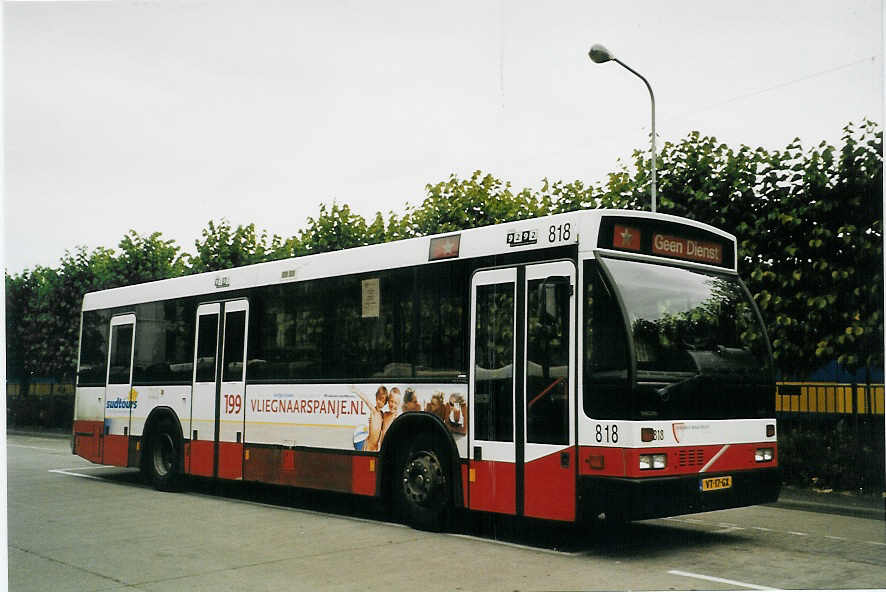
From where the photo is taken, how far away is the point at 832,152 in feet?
40.2

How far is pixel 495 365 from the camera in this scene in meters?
8.80

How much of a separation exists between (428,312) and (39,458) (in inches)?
530

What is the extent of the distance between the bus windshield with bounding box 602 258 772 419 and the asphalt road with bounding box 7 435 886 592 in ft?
4.39

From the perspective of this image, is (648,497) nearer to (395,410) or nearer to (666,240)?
(666,240)

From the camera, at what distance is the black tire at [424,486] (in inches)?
367

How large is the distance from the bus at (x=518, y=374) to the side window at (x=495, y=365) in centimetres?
2

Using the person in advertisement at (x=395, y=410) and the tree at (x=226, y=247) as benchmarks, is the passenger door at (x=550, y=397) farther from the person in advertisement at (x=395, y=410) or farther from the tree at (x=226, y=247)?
the tree at (x=226, y=247)

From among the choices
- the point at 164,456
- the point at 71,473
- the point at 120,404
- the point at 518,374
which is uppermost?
the point at 518,374

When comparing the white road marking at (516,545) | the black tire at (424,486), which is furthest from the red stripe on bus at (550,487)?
the black tire at (424,486)

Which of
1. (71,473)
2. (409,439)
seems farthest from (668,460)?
(71,473)

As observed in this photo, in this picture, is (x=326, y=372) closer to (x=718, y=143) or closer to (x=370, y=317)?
(x=370, y=317)

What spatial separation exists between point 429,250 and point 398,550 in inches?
124

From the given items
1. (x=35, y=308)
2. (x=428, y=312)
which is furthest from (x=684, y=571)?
(x=35, y=308)

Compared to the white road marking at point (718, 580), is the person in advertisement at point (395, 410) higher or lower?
higher
